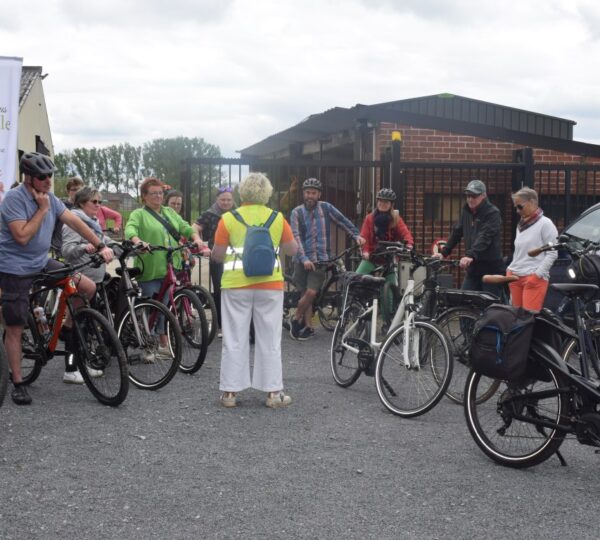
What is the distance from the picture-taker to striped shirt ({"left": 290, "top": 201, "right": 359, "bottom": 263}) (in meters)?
10.3

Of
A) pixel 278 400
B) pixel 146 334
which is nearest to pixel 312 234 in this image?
pixel 146 334

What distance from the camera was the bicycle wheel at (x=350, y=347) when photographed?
7.39 m

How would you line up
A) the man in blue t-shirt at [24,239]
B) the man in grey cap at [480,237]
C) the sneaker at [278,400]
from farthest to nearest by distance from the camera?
the man in grey cap at [480,237], the sneaker at [278,400], the man in blue t-shirt at [24,239]

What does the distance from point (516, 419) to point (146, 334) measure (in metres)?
3.41

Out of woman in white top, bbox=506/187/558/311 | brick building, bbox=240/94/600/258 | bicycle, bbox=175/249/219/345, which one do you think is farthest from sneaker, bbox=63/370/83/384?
brick building, bbox=240/94/600/258

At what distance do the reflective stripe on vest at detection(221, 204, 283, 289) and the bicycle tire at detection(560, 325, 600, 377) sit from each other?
7.19ft

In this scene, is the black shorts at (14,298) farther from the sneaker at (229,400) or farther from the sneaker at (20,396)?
the sneaker at (229,400)

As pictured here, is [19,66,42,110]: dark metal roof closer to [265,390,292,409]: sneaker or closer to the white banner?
the white banner

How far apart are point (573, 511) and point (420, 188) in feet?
31.9

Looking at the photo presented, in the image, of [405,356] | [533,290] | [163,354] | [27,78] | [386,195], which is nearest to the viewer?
[405,356]

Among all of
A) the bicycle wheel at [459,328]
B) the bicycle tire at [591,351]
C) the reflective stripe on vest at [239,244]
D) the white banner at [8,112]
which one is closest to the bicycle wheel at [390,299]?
Answer: the bicycle wheel at [459,328]

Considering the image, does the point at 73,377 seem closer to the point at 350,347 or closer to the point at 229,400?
the point at 229,400

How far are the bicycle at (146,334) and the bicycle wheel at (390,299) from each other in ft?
8.20

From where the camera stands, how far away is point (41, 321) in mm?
7141
